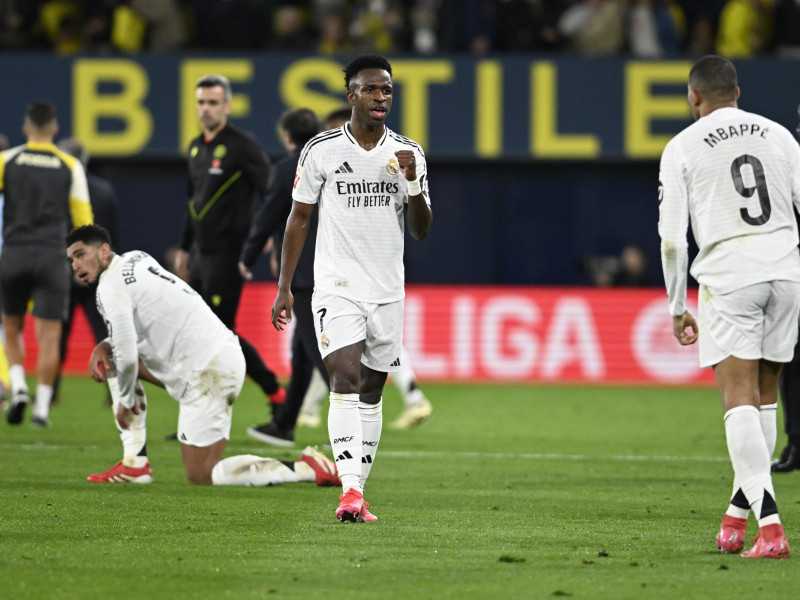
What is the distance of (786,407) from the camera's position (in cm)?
870

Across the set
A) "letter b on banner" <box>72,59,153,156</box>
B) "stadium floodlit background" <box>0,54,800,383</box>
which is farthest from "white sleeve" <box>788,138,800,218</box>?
"letter b on banner" <box>72,59,153,156</box>

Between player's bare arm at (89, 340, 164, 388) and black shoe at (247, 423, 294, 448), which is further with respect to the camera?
black shoe at (247, 423, 294, 448)

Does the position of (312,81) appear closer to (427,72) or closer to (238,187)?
(427,72)

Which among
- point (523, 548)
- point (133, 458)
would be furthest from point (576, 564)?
point (133, 458)

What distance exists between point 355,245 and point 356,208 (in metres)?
0.17

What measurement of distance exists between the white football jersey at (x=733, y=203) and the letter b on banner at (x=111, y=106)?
13385 millimetres

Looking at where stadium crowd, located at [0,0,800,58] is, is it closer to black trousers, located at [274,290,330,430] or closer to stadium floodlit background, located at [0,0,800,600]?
stadium floodlit background, located at [0,0,800,600]

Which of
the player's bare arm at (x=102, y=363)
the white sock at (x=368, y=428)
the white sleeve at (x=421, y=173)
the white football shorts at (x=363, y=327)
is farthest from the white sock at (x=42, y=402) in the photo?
the white sleeve at (x=421, y=173)

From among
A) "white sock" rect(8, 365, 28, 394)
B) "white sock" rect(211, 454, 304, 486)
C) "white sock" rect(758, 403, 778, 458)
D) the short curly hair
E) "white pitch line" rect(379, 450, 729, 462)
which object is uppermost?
the short curly hair

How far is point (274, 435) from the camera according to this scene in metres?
9.83

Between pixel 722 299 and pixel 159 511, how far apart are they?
2.87m

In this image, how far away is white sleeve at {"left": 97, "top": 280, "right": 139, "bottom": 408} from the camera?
742cm

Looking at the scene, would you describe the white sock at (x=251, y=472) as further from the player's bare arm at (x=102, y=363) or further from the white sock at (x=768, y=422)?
the white sock at (x=768, y=422)

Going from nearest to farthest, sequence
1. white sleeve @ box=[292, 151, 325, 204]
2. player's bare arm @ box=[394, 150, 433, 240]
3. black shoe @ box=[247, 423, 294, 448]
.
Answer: player's bare arm @ box=[394, 150, 433, 240] < white sleeve @ box=[292, 151, 325, 204] < black shoe @ box=[247, 423, 294, 448]
